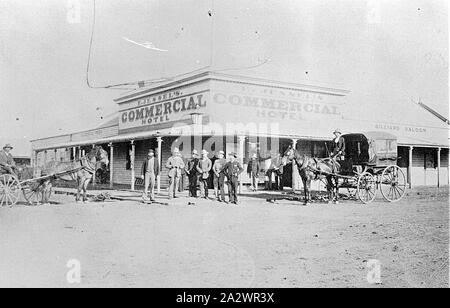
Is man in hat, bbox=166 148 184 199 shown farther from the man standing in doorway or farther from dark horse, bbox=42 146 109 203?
the man standing in doorway

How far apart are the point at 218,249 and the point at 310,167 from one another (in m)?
6.94

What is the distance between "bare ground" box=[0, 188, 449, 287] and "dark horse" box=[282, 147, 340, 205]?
2.99 m

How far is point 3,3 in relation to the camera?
7.60 m

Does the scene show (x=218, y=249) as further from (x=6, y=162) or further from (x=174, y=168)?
(x=174, y=168)

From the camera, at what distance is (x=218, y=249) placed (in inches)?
270

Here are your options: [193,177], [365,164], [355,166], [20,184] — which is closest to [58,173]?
[20,184]

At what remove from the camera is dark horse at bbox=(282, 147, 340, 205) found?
1293cm

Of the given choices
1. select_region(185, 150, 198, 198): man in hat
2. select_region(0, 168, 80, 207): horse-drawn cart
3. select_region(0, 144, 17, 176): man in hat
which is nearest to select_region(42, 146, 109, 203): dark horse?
select_region(0, 168, 80, 207): horse-drawn cart

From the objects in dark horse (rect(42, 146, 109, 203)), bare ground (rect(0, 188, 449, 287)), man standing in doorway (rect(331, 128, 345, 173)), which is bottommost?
bare ground (rect(0, 188, 449, 287))

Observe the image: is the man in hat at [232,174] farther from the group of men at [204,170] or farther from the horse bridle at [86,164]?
the horse bridle at [86,164]

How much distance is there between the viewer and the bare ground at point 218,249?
5.88 meters

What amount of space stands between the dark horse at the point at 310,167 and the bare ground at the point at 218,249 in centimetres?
299

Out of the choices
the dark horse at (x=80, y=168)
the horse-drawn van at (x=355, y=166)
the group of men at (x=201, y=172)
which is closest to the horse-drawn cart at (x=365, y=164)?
the horse-drawn van at (x=355, y=166)
